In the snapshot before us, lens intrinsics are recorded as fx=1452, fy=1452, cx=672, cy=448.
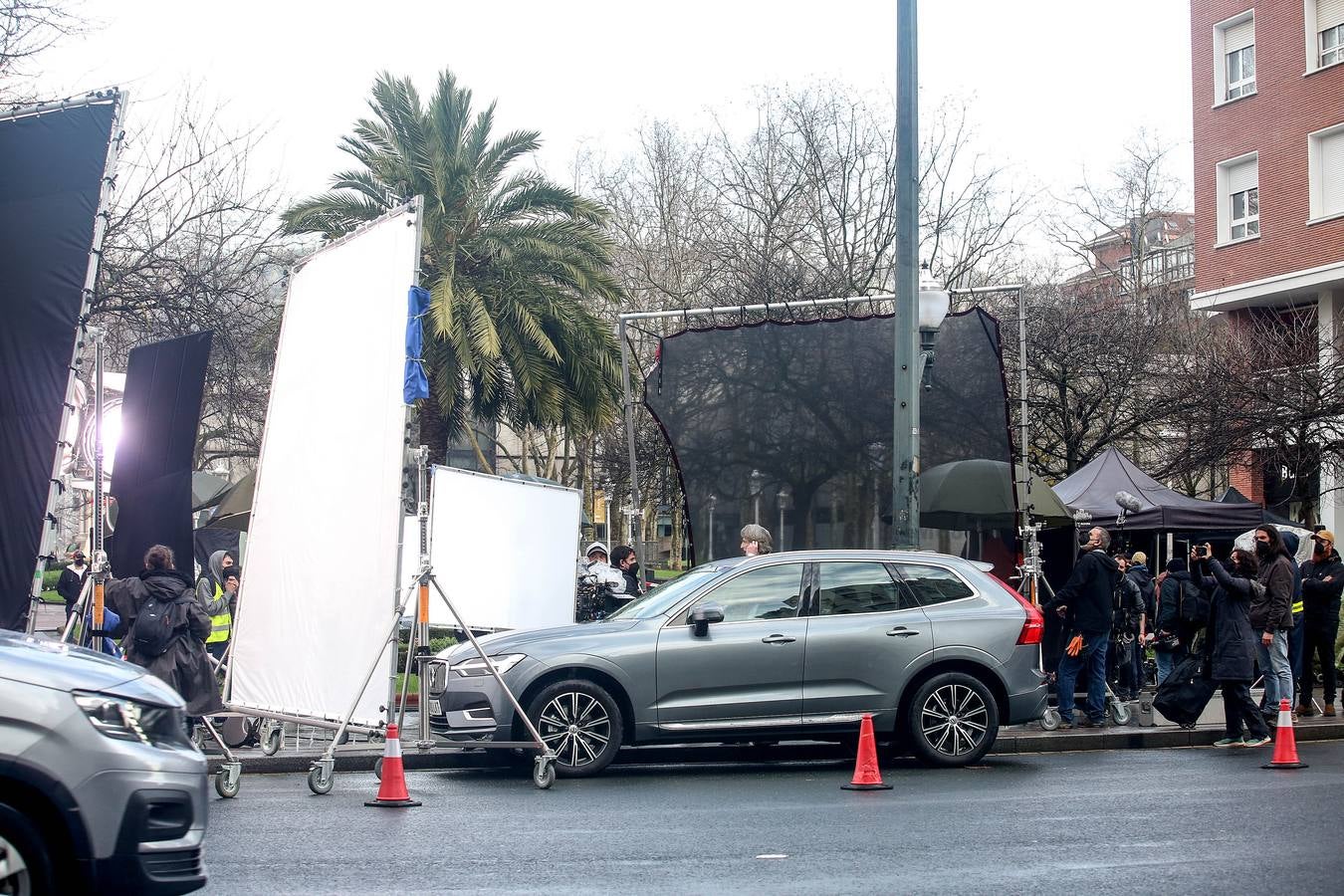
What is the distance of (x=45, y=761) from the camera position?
515cm

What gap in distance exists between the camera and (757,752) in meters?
12.7

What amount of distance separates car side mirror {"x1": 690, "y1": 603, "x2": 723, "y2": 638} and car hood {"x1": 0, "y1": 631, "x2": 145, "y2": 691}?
582 cm

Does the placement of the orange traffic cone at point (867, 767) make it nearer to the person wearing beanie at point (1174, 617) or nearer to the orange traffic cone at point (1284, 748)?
the orange traffic cone at point (1284, 748)

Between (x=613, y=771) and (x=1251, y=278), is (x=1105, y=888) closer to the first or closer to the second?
(x=613, y=771)

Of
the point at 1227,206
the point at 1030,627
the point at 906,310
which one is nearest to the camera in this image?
the point at 1030,627

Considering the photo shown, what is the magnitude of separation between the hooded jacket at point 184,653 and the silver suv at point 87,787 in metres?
5.04

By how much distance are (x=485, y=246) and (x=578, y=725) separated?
15672mm

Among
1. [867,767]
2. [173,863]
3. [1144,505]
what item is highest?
[1144,505]

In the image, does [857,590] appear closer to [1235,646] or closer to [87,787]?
[1235,646]

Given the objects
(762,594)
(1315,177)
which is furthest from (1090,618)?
(1315,177)

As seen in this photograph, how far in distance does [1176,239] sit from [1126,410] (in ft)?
107

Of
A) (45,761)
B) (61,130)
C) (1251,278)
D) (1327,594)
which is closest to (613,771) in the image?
(61,130)

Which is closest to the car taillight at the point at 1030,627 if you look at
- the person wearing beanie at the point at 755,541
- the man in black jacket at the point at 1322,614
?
the person wearing beanie at the point at 755,541

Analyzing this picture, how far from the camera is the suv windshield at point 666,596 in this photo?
38.2 ft
